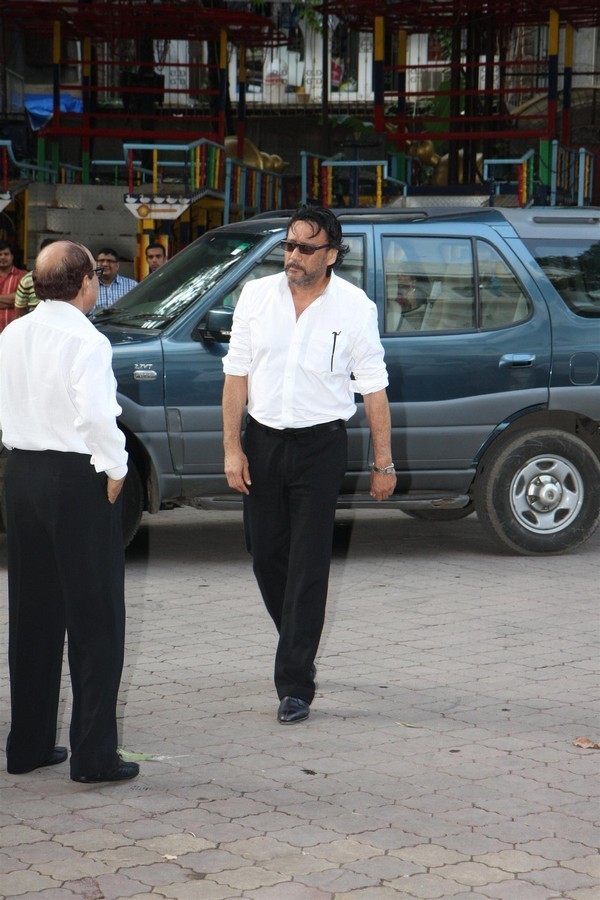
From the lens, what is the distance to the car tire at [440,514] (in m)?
9.48

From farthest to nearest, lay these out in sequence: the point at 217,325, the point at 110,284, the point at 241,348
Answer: the point at 110,284 < the point at 217,325 < the point at 241,348

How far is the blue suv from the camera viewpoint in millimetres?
7875

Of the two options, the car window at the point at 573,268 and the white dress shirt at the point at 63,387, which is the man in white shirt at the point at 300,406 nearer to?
the white dress shirt at the point at 63,387

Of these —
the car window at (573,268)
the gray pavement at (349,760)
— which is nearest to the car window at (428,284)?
the car window at (573,268)

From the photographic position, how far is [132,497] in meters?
7.80

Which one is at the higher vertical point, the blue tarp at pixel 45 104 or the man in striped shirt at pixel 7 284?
the blue tarp at pixel 45 104

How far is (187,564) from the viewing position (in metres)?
8.38

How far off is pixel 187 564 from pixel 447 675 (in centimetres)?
276

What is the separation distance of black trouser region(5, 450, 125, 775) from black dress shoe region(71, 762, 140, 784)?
0.09ft

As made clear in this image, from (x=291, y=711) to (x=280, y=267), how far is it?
3519 millimetres

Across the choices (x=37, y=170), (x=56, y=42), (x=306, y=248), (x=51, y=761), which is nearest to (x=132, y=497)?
(x=306, y=248)

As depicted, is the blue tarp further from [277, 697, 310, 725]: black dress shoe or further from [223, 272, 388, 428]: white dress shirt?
[277, 697, 310, 725]: black dress shoe

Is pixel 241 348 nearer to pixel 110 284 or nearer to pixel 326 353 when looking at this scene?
pixel 326 353

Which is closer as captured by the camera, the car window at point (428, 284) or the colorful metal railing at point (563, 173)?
the car window at point (428, 284)
